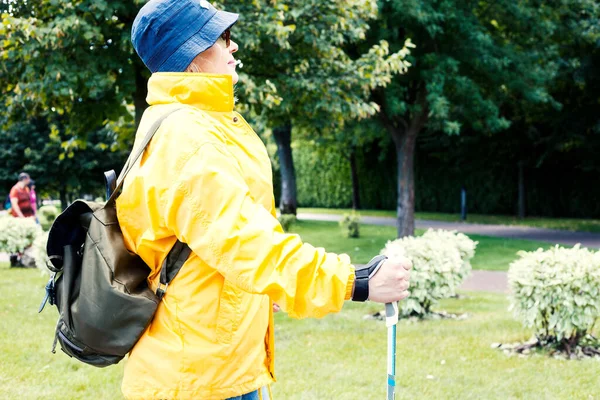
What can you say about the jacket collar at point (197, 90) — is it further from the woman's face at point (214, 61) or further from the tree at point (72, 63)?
the tree at point (72, 63)

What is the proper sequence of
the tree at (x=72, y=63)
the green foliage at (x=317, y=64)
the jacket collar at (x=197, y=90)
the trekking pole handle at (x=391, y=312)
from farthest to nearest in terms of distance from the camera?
the green foliage at (x=317, y=64)
the tree at (x=72, y=63)
the trekking pole handle at (x=391, y=312)
the jacket collar at (x=197, y=90)

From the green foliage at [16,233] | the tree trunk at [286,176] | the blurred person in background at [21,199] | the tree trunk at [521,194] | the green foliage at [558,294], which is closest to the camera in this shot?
the green foliage at [558,294]

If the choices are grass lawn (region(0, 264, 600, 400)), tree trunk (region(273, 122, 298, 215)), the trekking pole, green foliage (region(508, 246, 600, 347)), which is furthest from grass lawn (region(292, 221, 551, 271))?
the trekking pole

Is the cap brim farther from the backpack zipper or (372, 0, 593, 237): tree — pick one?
(372, 0, 593, 237): tree

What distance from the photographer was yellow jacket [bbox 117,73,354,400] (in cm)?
172

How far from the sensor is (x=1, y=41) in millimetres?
9438

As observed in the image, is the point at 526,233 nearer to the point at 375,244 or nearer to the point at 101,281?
the point at 375,244

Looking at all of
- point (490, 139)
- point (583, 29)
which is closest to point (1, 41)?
point (583, 29)

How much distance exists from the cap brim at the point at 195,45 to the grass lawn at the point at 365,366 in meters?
3.57

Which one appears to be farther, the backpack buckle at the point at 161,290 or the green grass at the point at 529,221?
the green grass at the point at 529,221

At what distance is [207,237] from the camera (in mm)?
1738

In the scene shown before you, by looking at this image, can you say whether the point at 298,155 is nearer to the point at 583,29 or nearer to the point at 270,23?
the point at 583,29

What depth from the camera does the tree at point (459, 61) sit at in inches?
563

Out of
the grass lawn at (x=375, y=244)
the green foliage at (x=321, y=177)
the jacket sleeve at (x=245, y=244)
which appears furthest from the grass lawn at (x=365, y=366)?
the green foliage at (x=321, y=177)
